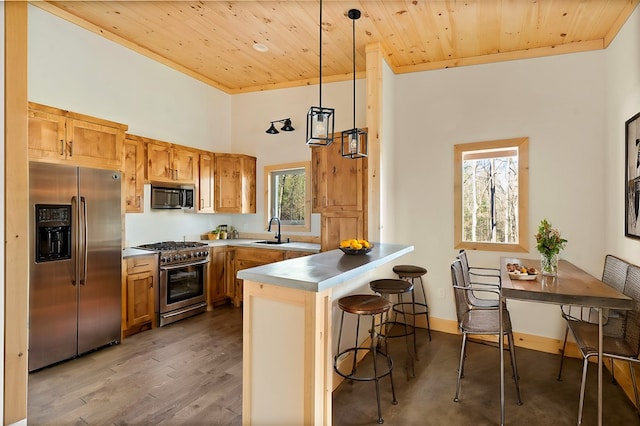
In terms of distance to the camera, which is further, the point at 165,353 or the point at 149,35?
the point at 149,35

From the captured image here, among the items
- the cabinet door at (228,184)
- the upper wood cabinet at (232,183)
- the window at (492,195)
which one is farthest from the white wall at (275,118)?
the window at (492,195)

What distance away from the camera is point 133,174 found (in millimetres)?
3906

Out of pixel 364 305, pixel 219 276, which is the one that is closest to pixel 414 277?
pixel 364 305

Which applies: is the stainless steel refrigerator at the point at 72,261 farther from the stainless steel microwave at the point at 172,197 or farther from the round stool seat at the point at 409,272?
the round stool seat at the point at 409,272

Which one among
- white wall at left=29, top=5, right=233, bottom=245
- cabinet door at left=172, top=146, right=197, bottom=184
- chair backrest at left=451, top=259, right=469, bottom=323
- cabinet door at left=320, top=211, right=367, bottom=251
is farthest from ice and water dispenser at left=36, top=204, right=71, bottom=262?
chair backrest at left=451, top=259, right=469, bottom=323

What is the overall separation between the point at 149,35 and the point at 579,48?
4.53m

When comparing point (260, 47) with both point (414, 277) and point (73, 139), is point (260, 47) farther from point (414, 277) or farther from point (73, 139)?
point (414, 277)

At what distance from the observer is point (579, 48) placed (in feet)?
11.1

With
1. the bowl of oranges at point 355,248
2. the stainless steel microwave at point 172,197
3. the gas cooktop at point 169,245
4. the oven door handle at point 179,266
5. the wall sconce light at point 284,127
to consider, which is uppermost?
the wall sconce light at point 284,127

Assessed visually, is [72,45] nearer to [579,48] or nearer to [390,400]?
[390,400]

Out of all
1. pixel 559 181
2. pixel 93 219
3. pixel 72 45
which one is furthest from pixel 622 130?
pixel 72 45

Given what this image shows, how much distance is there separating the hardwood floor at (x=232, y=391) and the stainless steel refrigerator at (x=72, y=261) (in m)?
0.21

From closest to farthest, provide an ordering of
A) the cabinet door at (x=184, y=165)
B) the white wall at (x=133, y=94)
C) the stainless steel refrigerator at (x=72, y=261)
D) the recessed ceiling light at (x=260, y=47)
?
the stainless steel refrigerator at (x=72, y=261) < the white wall at (x=133, y=94) < the recessed ceiling light at (x=260, y=47) < the cabinet door at (x=184, y=165)

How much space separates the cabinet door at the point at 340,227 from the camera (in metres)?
3.64
